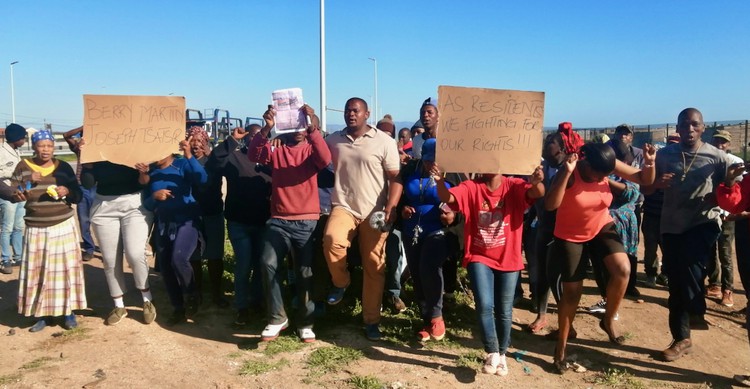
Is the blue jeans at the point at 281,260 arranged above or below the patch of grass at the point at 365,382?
above

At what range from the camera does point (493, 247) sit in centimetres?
410

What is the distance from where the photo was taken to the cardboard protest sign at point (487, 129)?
13.8ft

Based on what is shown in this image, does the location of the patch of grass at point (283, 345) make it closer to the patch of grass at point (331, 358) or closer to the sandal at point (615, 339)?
the patch of grass at point (331, 358)

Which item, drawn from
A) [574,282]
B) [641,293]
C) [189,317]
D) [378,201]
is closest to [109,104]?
[189,317]

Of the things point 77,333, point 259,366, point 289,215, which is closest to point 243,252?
point 289,215

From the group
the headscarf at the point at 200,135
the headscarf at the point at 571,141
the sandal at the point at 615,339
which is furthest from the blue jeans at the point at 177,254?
the sandal at the point at 615,339

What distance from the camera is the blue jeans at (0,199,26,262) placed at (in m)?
7.43

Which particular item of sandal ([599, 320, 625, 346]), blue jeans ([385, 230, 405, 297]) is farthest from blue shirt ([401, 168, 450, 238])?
sandal ([599, 320, 625, 346])

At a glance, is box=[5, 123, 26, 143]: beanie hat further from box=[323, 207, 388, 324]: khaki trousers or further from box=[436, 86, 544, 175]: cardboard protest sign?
box=[436, 86, 544, 175]: cardboard protest sign

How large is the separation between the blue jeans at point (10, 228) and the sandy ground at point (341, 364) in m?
2.25

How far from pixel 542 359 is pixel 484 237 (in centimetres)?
129

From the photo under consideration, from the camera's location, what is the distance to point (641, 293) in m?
6.41

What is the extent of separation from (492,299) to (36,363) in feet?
12.7

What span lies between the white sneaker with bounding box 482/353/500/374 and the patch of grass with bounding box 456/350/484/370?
14 centimetres
